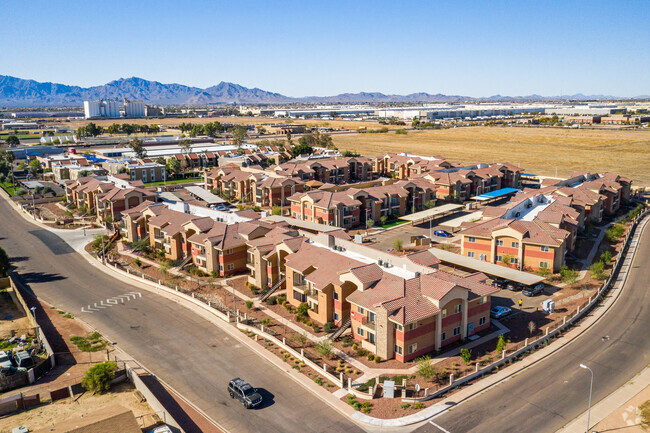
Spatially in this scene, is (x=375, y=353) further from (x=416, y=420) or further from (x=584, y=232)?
(x=584, y=232)

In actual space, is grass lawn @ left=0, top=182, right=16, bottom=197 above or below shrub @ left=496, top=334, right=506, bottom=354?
above

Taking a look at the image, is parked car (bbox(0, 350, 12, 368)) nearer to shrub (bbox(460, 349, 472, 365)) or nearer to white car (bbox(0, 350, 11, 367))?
white car (bbox(0, 350, 11, 367))

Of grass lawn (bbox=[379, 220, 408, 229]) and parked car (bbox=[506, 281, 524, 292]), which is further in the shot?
grass lawn (bbox=[379, 220, 408, 229])

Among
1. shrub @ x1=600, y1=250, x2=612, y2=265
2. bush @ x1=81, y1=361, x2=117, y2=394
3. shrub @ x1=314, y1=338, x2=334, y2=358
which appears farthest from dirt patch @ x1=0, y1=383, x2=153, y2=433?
shrub @ x1=600, y1=250, x2=612, y2=265

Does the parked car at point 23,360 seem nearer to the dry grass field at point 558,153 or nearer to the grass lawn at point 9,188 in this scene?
the grass lawn at point 9,188

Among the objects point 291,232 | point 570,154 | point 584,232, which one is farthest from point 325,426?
point 570,154

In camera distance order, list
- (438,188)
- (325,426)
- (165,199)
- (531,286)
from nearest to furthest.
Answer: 1. (325,426)
2. (531,286)
3. (165,199)
4. (438,188)

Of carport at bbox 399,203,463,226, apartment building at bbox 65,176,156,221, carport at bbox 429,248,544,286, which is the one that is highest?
apartment building at bbox 65,176,156,221

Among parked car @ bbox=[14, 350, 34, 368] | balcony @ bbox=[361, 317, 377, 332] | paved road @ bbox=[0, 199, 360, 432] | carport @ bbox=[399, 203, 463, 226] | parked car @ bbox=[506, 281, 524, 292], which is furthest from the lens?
carport @ bbox=[399, 203, 463, 226]
